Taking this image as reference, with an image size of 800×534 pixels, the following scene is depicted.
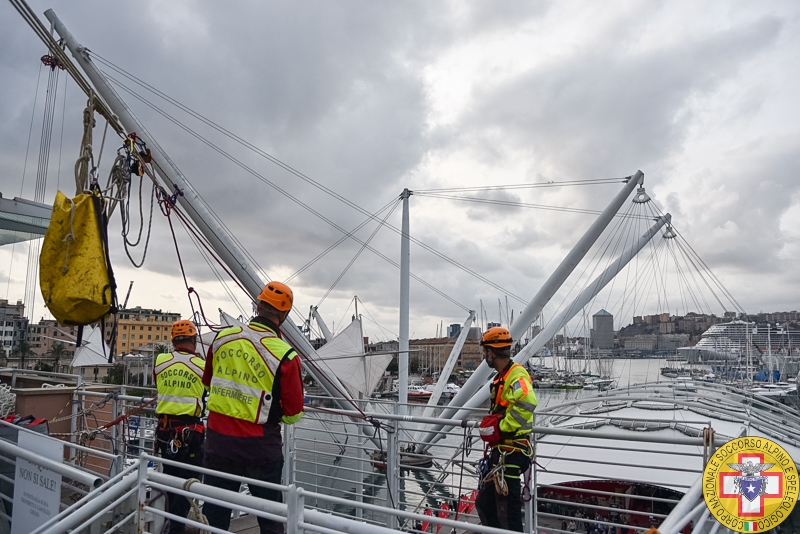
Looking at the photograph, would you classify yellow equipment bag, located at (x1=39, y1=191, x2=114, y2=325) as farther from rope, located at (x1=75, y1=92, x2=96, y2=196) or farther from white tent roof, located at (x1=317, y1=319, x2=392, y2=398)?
white tent roof, located at (x1=317, y1=319, x2=392, y2=398)


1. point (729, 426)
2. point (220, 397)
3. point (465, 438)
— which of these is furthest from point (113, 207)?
point (729, 426)

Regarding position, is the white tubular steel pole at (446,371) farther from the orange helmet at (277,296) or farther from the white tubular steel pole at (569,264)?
the orange helmet at (277,296)

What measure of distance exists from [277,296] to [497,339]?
1802 mm

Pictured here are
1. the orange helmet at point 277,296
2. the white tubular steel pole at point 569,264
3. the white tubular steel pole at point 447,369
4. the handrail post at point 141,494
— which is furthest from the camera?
the white tubular steel pole at point 447,369

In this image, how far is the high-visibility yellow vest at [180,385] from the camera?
15.1 feet

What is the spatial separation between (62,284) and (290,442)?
289 cm

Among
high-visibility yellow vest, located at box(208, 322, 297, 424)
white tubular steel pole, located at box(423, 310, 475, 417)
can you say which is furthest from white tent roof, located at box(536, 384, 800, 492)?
white tubular steel pole, located at box(423, 310, 475, 417)

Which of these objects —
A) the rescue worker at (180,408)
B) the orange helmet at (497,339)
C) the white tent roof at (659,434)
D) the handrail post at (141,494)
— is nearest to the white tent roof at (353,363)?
the white tent roof at (659,434)

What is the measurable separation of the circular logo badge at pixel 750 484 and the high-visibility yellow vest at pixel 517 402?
1.37 metres

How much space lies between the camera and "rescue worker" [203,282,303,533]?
3244 mm

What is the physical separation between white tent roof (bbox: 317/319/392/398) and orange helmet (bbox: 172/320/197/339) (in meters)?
16.9

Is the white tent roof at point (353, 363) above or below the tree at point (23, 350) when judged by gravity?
above

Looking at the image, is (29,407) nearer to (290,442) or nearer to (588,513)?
(290,442)

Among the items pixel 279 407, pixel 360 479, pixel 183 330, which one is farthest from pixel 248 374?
pixel 360 479
